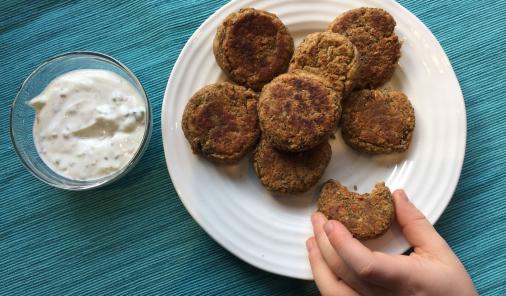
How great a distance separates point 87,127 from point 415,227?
1.38 meters

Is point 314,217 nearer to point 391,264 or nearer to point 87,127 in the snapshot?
point 391,264

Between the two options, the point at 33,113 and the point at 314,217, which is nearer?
the point at 314,217

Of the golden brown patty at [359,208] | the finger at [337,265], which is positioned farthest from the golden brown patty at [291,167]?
the finger at [337,265]

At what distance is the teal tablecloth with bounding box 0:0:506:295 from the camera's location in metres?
2.05

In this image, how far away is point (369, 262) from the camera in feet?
5.41

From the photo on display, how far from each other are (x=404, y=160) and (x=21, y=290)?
1.80 m

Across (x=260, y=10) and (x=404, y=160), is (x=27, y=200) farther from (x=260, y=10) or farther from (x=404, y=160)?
(x=404, y=160)

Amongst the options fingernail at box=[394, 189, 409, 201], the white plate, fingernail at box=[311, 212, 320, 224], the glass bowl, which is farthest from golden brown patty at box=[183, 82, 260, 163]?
fingernail at box=[394, 189, 409, 201]

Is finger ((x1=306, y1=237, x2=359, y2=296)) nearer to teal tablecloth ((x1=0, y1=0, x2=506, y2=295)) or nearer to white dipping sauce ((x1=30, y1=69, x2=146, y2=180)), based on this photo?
teal tablecloth ((x1=0, y1=0, x2=506, y2=295))

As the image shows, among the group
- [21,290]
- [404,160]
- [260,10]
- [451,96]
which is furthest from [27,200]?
[451,96]

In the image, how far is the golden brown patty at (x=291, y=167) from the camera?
189cm

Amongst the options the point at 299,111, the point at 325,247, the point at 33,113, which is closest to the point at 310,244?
the point at 325,247

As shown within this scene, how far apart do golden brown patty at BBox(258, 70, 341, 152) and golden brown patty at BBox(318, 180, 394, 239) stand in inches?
10.0

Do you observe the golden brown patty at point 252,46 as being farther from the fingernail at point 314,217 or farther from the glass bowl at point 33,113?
the fingernail at point 314,217
